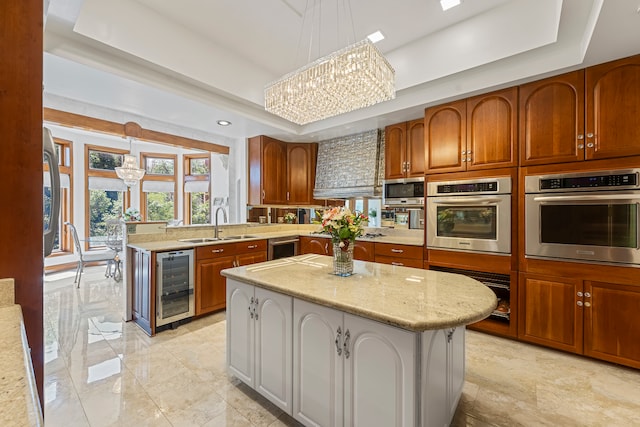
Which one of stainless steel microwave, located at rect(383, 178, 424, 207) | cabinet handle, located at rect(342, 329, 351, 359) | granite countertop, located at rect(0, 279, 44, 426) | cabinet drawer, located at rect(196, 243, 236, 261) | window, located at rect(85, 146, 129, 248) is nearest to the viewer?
granite countertop, located at rect(0, 279, 44, 426)

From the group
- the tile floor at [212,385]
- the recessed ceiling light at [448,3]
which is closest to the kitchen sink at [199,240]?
the tile floor at [212,385]

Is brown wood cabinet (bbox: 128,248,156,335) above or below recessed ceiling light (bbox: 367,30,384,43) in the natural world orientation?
below

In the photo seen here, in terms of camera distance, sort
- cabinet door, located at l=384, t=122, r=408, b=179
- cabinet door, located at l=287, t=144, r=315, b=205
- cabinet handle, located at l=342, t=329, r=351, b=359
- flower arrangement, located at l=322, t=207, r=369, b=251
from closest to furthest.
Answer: cabinet handle, located at l=342, t=329, r=351, b=359 < flower arrangement, located at l=322, t=207, r=369, b=251 < cabinet door, located at l=384, t=122, r=408, b=179 < cabinet door, located at l=287, t=144, r=315, b=205

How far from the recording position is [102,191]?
21.5 feet

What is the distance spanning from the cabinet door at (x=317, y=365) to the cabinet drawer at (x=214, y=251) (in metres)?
2.10

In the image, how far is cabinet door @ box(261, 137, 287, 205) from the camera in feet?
15.4

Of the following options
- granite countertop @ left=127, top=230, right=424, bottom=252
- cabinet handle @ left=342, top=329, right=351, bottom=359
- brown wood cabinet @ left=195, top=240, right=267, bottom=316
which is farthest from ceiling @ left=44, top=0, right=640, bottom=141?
cabinet handle @ left=342, top=329, right=351, bottom=359

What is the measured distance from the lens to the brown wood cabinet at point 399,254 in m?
3.39

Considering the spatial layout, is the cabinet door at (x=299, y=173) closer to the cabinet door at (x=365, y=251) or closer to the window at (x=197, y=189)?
the cabinet door at (x=365, y=251)

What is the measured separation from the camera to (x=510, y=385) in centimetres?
212

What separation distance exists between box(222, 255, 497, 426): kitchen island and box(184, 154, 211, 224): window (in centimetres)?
556

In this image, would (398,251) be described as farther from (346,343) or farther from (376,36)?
(376,36)

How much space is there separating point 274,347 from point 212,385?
0.77 meters

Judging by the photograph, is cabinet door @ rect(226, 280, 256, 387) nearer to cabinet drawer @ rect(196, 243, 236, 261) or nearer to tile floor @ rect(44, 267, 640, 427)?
tile floor @ rect(44, 267, 640, 427)
